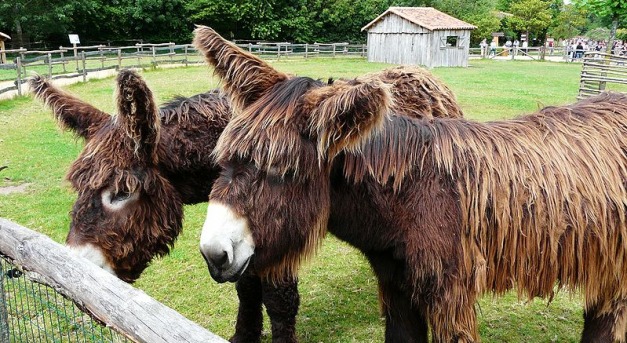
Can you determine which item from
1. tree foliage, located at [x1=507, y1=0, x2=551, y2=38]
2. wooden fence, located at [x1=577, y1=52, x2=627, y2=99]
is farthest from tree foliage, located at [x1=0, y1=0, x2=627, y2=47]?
wooden fence, located at [x1=577, y1=52, x2=627, y2=99]

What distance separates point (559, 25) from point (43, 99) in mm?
59659

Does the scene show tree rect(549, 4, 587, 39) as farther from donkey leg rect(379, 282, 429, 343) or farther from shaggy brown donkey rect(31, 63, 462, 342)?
donkey leg rect(379, 282, 429, 343)

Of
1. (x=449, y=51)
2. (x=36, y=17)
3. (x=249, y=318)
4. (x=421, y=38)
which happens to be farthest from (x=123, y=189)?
(x=36, y=17)

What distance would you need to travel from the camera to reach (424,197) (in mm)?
2268

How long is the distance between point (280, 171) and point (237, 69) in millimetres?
603

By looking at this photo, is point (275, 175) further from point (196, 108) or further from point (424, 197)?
point (196, 108)

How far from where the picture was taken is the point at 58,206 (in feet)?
22.9

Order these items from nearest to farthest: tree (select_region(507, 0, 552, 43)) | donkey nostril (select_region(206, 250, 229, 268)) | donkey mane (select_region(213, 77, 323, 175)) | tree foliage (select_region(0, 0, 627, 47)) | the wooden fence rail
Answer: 1. the wooden fence rail
2. donkey nostril (select_region(206, 250, 229, 268))
3. donkey mane (select_region(213, 77, 323, 175))
4. tree foliage (select_region(0, 0, 627, 47))
5. tree (select_region(507, 0, 552, 43))

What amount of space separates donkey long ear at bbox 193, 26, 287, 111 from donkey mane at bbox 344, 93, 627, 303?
563 millimetres

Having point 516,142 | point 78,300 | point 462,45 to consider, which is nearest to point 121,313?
point 78,300

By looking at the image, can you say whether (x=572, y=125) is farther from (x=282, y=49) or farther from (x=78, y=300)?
(x=282, y=49)

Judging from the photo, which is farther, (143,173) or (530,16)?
(530,16)

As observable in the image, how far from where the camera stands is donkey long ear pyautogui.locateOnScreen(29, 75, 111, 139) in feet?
10.1

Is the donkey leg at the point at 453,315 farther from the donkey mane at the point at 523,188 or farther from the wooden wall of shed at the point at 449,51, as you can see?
the wooden wall of shed at the point at 449,51
